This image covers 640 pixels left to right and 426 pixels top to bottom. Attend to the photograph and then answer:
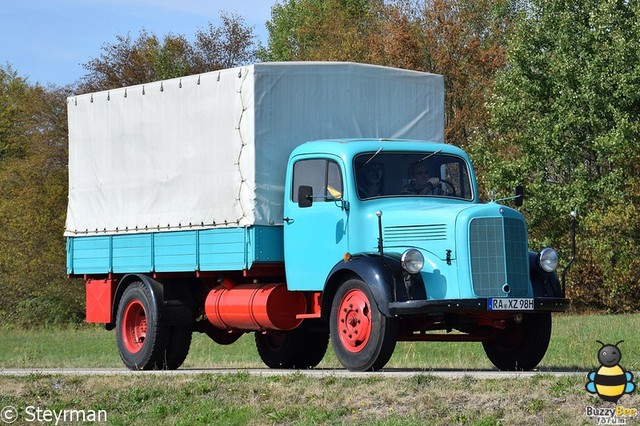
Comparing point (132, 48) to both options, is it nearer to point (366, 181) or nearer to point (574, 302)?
point (574, 302)

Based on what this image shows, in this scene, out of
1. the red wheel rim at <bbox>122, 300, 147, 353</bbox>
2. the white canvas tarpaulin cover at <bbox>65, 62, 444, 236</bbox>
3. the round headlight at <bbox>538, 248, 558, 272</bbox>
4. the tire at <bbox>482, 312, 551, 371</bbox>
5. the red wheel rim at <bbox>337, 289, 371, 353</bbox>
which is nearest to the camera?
the red wheel rim at <bbox>337, 289, 371, 353</bbox>

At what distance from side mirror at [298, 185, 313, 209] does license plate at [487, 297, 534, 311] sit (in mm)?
2839

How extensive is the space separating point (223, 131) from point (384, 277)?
4149 mm

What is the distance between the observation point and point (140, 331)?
19.8m

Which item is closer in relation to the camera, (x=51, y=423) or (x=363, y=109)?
(x=51, y=423)

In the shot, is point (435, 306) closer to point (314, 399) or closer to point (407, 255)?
point (407, 255)

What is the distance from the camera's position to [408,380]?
13.3 metres

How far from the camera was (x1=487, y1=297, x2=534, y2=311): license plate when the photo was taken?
1502 centimetres

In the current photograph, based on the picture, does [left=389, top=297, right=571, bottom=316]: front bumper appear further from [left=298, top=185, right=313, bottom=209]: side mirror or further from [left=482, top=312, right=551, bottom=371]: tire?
[left=298, top=185, right=313, bottom=209]: side mirror

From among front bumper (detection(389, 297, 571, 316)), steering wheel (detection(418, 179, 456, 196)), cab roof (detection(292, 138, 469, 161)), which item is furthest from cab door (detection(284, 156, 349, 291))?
front bumper (detection(389, 297, 571, 316))


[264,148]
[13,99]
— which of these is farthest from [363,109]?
[13,99]

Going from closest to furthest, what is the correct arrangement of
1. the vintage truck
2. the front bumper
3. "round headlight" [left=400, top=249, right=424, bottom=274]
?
the front bumper, "round headlight" [left=400, top=249, right=424, bottom=274], the vintage truck

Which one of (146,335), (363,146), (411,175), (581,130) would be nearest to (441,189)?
(411,175)

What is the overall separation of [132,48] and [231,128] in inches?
1807
